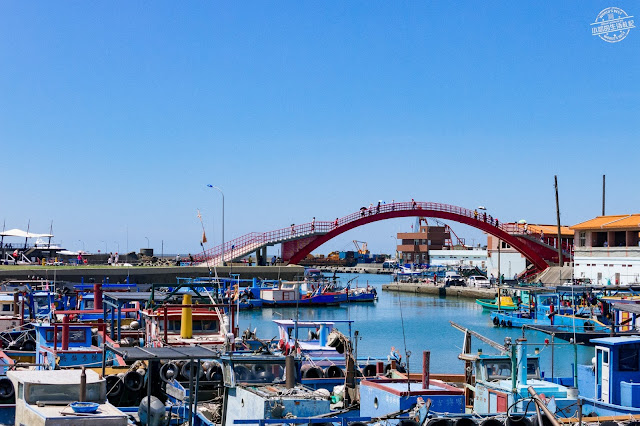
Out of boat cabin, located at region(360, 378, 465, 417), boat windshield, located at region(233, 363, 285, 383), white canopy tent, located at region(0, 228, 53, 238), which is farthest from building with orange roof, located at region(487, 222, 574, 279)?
boat windshield, located at region(233, 363, 285, 383)

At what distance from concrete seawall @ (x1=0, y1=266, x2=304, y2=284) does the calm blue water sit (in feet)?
22.0

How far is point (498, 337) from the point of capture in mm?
42906

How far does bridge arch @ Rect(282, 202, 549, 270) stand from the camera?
72.6 metres

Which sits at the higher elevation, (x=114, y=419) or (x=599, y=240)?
(x=599, y=240)

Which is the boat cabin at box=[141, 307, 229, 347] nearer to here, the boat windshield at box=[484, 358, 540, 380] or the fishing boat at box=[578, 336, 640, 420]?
the boat windshield at box=[484, 358, 540, 380]

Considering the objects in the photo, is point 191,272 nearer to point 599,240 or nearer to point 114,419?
point 599,240

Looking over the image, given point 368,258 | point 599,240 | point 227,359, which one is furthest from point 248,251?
point 368,258

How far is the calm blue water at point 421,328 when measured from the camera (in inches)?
1356

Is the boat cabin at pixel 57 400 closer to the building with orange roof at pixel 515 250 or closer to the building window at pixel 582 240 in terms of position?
the building window at pixel 582 240

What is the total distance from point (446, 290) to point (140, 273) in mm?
28822

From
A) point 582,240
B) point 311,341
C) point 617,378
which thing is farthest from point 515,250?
point 617,378

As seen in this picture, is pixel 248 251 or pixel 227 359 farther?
pixel 248 251

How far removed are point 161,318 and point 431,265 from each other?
102218 millimetres

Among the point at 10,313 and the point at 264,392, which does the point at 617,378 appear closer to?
the point at 264,392
